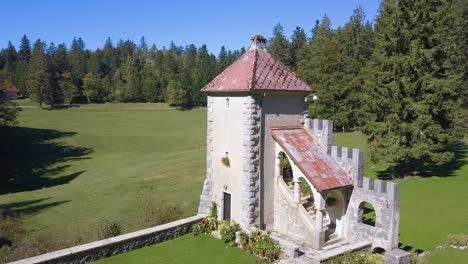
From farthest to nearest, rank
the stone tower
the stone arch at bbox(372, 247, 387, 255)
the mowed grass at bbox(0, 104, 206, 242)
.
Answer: the mowed grass at bbox(0, 104, 206, 242), the stone tower, the stone arch at bbox(372, 247, 387, 255)

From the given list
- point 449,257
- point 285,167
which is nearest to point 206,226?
point 285,167

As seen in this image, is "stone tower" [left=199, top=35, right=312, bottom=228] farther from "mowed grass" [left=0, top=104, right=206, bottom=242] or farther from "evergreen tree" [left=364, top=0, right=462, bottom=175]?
"evergreen tree" [left=364, top=0, right=462, bottom=175]

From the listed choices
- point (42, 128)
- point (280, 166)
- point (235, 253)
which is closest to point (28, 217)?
point (235, 253)

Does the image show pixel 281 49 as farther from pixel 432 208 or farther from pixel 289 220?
pixel 289 220

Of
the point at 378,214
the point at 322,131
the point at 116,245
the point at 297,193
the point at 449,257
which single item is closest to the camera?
the point at 449,257

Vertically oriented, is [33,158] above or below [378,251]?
below

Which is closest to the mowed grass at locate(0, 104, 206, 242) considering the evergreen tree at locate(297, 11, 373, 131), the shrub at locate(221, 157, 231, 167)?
the shrub at locate(221, 157, 231, 167)

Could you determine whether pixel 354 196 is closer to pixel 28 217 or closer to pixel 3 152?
pixel 28 217
